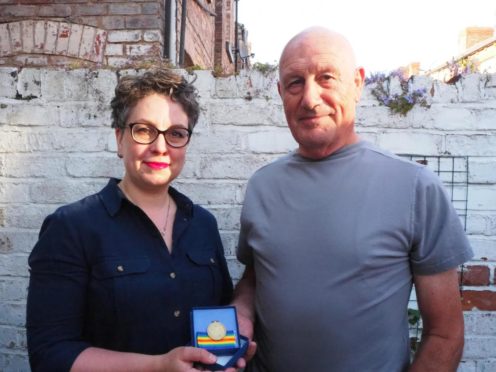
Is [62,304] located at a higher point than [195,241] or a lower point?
lower

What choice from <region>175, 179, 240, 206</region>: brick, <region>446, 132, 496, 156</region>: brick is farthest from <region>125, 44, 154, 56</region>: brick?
<region>446, 132, 496, 156</region>: brick

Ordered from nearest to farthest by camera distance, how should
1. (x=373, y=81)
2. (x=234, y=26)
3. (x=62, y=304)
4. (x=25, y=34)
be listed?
(x=62, y=304)
(x=373, y=81)
(x=25, y=34)
(x=234, y=26)

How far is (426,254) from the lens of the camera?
1.47 meters

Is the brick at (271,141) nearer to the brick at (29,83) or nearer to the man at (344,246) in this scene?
the man at (344,246)

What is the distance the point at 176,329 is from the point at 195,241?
0.31 m

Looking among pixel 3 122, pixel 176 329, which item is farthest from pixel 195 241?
pixel 3 122

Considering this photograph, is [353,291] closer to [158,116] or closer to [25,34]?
[158,116]

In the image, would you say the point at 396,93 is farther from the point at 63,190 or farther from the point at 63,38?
the point at 63,38

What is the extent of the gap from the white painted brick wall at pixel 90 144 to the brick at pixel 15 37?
1359 millimetres

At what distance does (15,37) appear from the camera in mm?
3553

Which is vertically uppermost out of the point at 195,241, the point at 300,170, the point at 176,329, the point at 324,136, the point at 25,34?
the point at 25,34

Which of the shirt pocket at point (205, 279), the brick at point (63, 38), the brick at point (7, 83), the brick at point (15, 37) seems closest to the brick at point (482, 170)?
the shirt pocket at point (205, 279)

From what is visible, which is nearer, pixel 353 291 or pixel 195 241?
pixel 353 291

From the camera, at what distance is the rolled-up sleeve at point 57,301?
1411 millimetres
